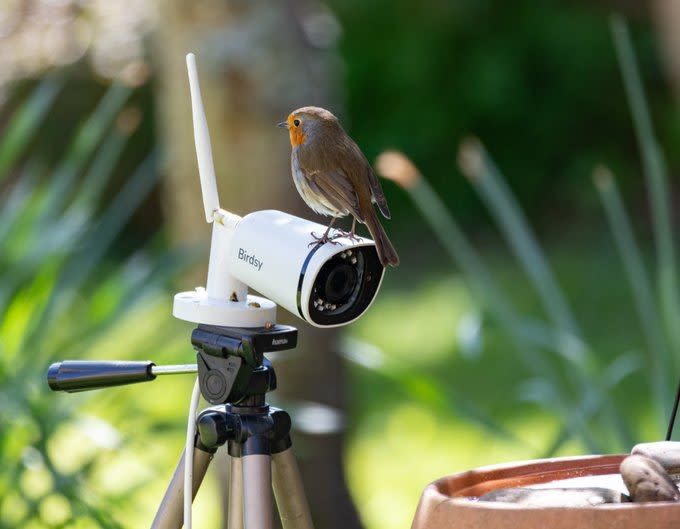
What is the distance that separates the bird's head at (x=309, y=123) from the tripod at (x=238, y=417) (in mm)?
213

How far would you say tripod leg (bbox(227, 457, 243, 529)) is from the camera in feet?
4.64

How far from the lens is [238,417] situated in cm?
141

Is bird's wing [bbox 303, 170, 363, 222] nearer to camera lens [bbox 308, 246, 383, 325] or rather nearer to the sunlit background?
camera lens [bbox 308, 246, 383, 325]

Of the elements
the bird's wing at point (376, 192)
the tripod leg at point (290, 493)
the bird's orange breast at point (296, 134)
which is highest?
the bird's orange breast at point (296, 134)

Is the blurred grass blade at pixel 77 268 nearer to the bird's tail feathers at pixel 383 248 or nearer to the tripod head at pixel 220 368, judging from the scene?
the tripod head at pixel 220 368

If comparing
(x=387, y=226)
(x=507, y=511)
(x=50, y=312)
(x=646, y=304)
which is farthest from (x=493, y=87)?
(x=507, y=511)

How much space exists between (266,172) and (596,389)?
1089mm

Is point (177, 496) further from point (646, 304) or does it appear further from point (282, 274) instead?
point (646, 304)

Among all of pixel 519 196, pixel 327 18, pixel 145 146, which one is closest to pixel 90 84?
pixel 145 146

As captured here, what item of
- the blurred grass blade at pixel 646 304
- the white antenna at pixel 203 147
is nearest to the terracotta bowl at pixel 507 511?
the white antenna at pixel 203 147

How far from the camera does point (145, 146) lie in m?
7.71

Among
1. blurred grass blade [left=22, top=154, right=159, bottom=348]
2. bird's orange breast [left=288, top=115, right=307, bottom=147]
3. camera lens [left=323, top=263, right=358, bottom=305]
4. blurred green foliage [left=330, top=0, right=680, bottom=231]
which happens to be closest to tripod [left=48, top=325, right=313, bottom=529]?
camera lens [left=323, top=263, right=358, bottom=305]

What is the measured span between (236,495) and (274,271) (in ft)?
0.97

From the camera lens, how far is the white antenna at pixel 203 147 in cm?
138
